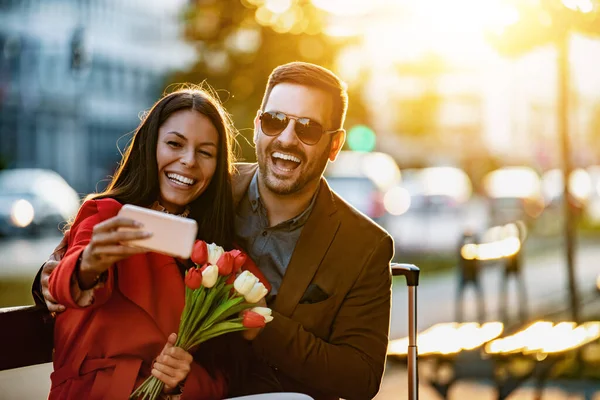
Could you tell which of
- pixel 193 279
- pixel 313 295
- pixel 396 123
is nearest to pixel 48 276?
pixel 193 279

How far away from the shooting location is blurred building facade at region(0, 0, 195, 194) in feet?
158

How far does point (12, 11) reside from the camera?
48.2m

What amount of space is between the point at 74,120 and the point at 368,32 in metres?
35.2

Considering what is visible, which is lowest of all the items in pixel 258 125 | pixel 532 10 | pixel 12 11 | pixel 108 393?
pixel 108 393

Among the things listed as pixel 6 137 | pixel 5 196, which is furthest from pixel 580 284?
pixel 6 137

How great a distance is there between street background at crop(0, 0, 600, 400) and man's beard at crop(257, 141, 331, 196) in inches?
31.9

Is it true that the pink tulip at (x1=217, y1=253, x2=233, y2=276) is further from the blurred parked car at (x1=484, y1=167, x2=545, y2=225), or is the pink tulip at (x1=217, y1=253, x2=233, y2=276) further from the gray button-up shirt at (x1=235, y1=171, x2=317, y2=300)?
the blurred parked car at (x1=484, y1=167, x2=545, y2=225)

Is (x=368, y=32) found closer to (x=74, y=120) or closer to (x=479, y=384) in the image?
(x=479, y=384)

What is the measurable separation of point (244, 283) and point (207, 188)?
2.85 feet

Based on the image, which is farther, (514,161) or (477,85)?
(477,85)

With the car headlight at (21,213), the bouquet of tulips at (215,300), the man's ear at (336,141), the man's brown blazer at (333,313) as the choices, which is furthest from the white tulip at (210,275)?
the car headlight at (21,213)

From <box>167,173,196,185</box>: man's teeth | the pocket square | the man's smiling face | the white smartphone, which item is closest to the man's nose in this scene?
the man's smiling face

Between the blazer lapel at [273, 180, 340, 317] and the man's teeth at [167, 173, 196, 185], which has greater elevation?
the man's teeth at [167, 173, 196, 185]

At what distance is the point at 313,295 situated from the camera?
3918 millimetres
